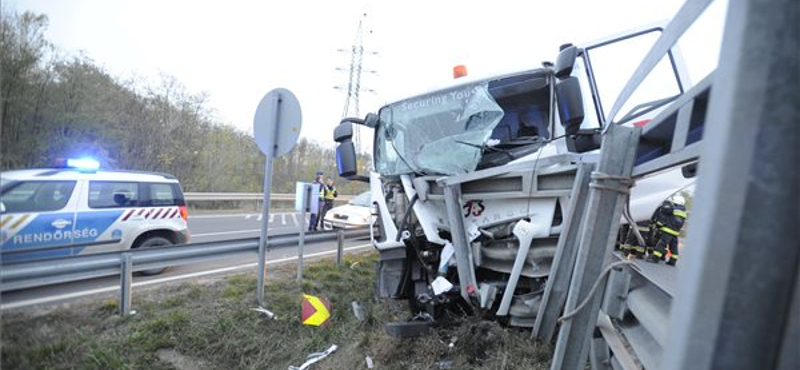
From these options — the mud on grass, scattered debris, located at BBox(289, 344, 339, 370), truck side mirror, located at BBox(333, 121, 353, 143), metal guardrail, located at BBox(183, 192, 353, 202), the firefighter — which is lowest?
metal guardrail, located at BBox(183, 192, 353, 202)

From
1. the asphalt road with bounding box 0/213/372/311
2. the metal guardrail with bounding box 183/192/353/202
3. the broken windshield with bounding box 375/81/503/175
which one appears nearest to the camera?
the asphalt road with bounding box 0/213/372/311

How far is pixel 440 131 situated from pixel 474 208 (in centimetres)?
96

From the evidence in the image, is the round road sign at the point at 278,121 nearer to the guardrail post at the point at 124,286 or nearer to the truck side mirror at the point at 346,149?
the truck side mirror at the point at 346,149

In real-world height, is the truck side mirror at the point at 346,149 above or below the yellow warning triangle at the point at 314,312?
above

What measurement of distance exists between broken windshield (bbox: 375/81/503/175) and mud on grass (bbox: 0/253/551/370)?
1.60 m

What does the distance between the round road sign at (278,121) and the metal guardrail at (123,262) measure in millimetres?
1378

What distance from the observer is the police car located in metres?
1.31

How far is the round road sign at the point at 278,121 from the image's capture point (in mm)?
4523

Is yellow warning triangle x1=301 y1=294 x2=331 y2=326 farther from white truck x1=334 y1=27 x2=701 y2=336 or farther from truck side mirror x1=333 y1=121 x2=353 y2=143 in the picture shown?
truck side mirror x1=333 y1=121 x2=353 y2=143

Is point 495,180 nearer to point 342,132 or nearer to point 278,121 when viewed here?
point 342,132

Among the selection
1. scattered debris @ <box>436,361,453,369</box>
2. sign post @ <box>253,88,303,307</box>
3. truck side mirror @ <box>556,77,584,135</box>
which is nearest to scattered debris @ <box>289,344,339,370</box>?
scattered debris @ <box>436,361,453,369</box>

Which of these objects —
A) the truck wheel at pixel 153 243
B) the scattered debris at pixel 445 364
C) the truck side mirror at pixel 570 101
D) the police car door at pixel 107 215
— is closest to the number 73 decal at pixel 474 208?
the truck side mirror at pixel 570 101

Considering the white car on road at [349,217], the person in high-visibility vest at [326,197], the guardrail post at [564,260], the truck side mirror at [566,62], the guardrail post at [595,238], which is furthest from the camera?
the person in high-visibility vest at [326,197]

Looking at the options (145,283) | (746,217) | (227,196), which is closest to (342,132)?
(145,283)
